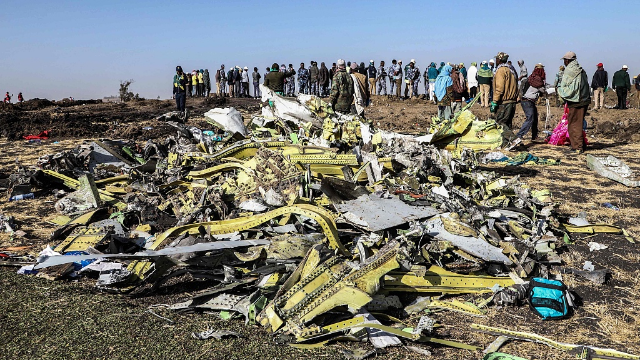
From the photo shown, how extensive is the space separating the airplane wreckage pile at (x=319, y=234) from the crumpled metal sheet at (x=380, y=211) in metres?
0.02

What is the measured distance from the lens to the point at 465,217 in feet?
16.3

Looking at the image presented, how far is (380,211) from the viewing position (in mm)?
4867

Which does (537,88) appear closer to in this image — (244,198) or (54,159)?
(244,198)

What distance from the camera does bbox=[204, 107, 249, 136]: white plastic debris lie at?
9.13 metres

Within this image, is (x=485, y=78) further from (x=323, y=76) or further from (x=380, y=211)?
(x=380, y=211)

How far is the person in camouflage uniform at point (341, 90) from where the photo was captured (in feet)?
Result: 29.5

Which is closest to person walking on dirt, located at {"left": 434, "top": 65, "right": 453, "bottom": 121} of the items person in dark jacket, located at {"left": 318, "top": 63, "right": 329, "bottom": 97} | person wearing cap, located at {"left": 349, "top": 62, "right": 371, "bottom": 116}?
person wearing cap, located at {"left": 349, "top": 62, "right": 371, "bottom": 116}

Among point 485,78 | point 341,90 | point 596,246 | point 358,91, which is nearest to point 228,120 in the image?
point 341,90

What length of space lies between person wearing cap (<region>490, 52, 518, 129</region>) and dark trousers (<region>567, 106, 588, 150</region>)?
1.21 meters

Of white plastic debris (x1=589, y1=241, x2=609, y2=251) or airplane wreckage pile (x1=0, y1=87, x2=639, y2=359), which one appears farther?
white plastic debris (x1=589, y1=241, x2=609, y2=251)

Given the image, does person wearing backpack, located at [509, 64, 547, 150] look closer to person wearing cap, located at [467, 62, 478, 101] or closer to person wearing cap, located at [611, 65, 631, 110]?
person wearing cap, located at [467, 62, 478, 101]

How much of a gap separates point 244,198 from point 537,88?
812 cm

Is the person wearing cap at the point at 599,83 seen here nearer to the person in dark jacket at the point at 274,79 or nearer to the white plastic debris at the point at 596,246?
the person in dark jacket at the point at 274,79

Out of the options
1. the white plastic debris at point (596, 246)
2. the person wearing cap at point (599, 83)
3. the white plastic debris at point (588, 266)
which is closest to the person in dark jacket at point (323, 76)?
the person wearing cap at point (599, 83)
